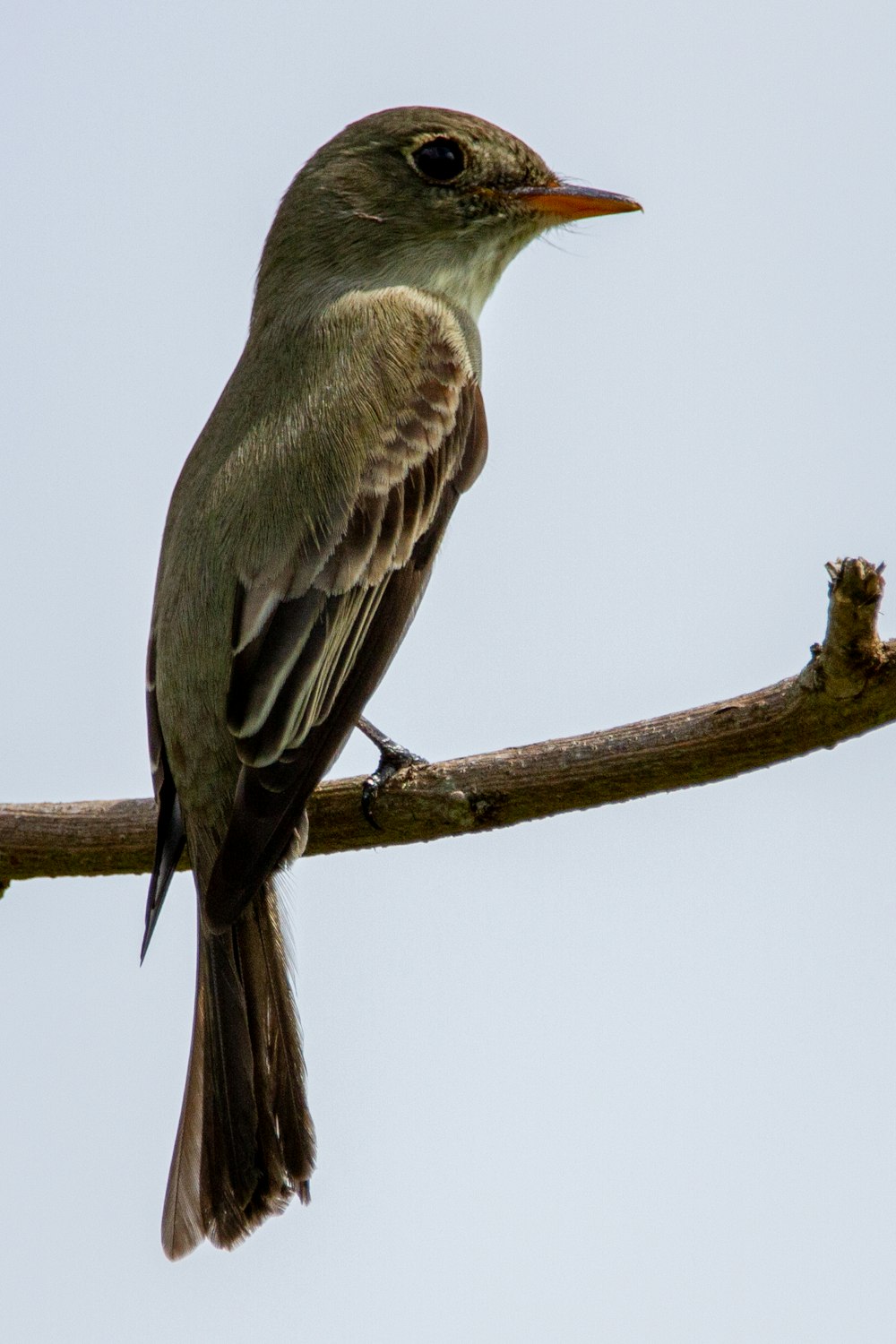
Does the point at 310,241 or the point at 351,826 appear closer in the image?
the point at 351,826

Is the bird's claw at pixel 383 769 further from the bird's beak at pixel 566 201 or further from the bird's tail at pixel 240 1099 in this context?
the bird's beak at pixel 566 201

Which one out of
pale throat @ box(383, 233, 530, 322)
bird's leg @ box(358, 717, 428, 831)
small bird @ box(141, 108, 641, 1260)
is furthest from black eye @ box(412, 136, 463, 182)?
bird's leg @ box(358, 717, 428, 831)

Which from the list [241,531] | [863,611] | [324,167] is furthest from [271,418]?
[863,611]

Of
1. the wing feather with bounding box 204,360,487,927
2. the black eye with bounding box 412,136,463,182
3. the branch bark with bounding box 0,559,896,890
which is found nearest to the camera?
the branch bark with bounding box 0,559,896,890

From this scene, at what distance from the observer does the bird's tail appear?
18.0ft

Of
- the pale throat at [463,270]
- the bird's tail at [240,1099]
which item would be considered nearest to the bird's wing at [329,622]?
the bird's tail at [240,1099]

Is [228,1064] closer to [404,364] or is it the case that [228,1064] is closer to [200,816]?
[200,816]

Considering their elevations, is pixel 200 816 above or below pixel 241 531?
below

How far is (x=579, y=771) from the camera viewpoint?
5121mm

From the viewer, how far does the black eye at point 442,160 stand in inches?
276

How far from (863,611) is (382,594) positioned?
5.97 ft

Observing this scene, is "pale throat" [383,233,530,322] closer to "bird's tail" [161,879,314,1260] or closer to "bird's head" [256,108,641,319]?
"bird's head" [256,108,641,319]

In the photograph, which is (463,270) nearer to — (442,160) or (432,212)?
(432,212)

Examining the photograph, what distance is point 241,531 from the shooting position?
5699mm
